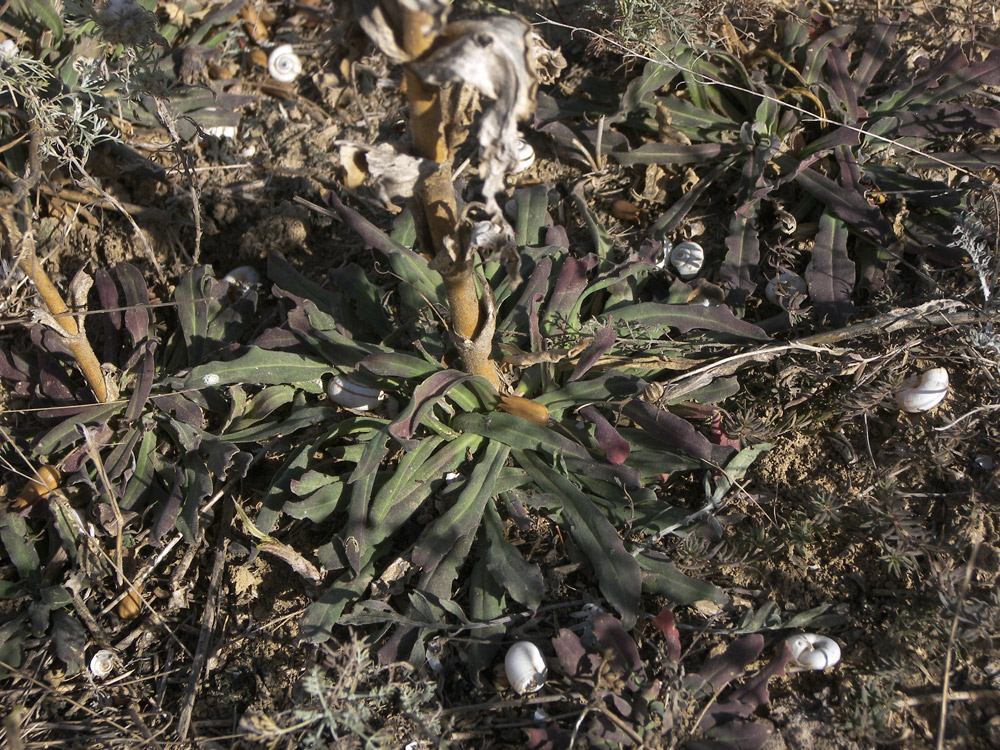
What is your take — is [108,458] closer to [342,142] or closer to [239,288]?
[239,288]

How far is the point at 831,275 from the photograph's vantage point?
9.92ft

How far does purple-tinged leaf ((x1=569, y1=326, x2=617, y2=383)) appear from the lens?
265 cm

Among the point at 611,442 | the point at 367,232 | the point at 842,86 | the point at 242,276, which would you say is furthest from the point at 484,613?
the point at 842,86

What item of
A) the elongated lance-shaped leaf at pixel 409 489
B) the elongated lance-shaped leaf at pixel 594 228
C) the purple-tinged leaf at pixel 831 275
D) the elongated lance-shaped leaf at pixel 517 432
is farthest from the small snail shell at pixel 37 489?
the purple-tinged leaf at pixel 831 275

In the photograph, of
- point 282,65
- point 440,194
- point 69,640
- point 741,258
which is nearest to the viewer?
point 440,194

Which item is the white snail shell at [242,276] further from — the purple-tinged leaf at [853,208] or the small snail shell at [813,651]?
the small snail shell at [813,651]

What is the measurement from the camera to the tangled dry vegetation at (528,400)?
7.47ft

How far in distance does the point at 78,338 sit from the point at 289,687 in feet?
4.79

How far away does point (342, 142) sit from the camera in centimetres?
199

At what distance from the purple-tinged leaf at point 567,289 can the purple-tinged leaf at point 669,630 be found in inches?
45.4

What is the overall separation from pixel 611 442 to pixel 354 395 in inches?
39.9

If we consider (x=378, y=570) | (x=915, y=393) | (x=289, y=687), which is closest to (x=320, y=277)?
(x=378, y=570)

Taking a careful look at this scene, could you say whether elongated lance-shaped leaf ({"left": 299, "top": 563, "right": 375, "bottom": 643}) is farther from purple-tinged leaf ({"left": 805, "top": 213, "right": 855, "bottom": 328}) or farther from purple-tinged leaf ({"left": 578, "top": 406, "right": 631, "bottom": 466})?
purple-tinged leaf ({"left": 805, "top": 213, "right": 855, "bottom": 328})

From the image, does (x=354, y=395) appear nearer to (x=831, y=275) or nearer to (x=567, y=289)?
(x=567, y=289)
